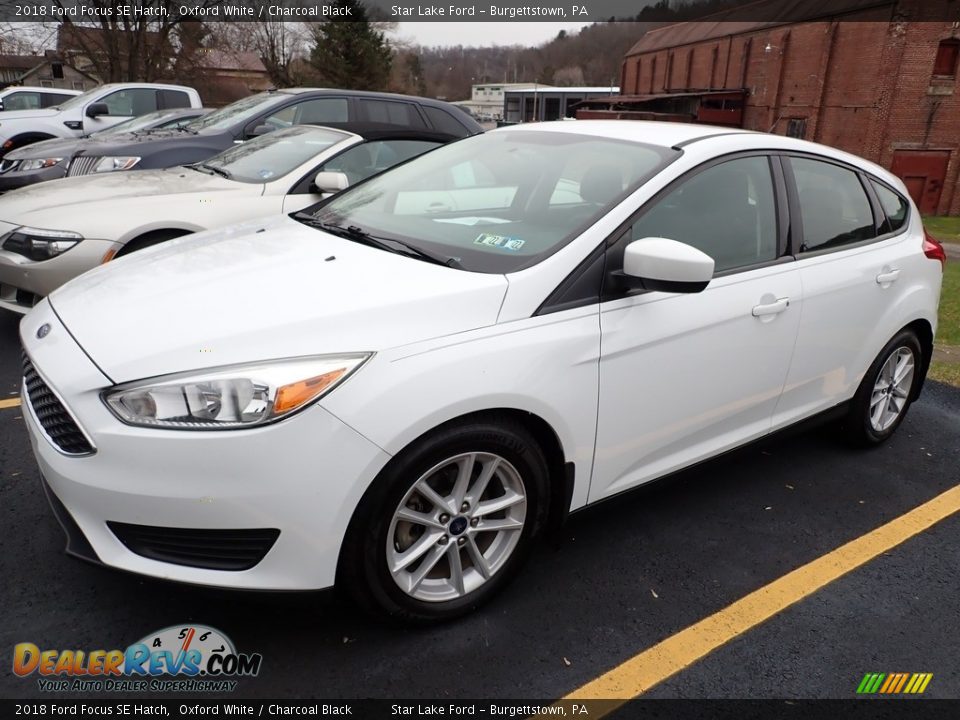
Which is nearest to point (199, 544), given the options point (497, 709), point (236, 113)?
point (497, 709)

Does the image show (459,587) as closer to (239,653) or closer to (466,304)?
(239,653)

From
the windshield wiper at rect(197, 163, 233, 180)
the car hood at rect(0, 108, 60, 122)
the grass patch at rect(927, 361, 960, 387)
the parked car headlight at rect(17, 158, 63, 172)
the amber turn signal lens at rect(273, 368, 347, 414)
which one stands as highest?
the windshield wiper at rect(197, 163, 233, 180)

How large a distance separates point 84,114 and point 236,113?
19.0 ft

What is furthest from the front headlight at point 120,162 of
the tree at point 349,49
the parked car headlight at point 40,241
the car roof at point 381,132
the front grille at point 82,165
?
the tree at point 349,49

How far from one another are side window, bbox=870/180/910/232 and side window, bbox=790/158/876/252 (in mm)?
145

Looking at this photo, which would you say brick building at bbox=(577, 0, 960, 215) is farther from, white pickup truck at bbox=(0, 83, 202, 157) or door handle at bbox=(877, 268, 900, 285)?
door handle at bbox=(877, 268, 900, 285)

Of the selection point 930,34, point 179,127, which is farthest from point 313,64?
point 179,127

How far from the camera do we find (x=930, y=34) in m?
25.7

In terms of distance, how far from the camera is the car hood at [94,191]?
4.34m

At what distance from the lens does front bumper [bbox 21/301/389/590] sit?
187 centimetres

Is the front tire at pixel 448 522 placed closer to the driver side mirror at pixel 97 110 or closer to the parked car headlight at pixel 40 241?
the parked car headlight at pixel 40 241

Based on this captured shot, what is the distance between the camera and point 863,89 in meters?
27.5

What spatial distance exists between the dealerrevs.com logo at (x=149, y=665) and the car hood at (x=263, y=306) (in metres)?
0.88

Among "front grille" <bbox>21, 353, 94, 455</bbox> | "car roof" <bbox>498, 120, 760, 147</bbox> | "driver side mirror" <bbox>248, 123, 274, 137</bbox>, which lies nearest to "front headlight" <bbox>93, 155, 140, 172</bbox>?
"driver side mirror" <bbox>248, 123, 274, 137</bbox>
